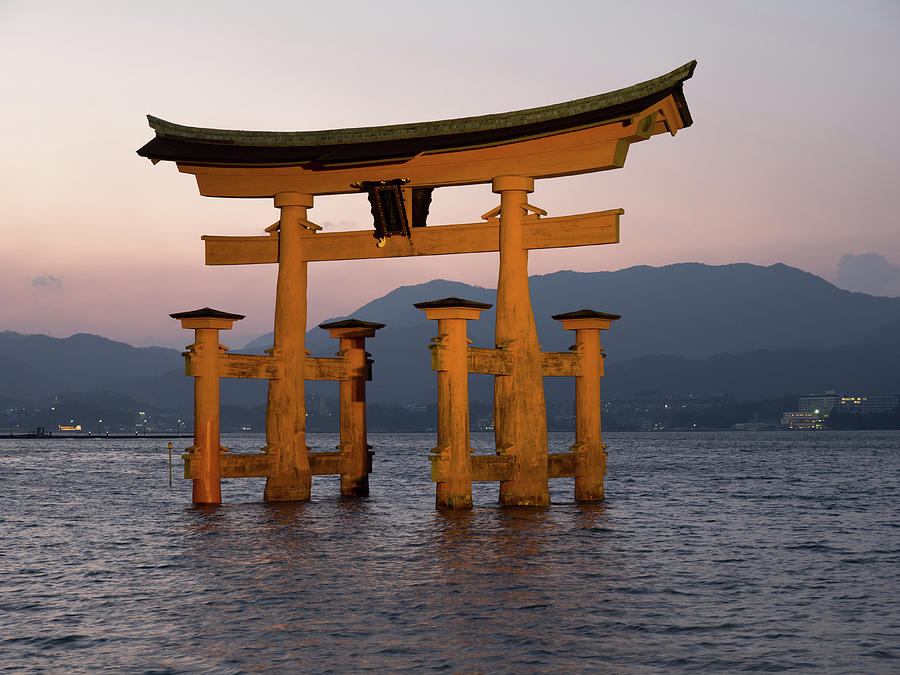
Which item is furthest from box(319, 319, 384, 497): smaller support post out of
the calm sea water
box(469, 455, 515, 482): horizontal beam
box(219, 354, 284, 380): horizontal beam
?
box(469, 455, 515, 482): horizontal beam

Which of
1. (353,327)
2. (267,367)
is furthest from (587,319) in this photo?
(267,367)

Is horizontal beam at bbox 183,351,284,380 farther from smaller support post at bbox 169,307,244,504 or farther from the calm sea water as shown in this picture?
the calm sea water

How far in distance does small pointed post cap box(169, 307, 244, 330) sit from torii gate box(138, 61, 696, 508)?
3 cm

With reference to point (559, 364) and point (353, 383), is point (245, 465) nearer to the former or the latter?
point (353, 383)

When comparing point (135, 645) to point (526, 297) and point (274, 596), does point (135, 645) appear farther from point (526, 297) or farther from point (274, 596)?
point (526, 297)

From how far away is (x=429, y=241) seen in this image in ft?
72.3

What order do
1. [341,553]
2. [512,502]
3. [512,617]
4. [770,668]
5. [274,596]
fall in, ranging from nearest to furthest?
[770,668] < [512,617] < [274,596] < [341,553] < [512,502]

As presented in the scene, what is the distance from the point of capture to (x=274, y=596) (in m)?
13.6

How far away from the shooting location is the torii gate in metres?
20.3

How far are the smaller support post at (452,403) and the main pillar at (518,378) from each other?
40.3 inches

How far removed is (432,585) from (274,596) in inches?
88.5

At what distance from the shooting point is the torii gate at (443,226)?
66.7 ft

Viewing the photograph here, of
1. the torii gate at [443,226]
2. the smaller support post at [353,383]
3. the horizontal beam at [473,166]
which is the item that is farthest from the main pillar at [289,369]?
the smaller support post at [353,383]

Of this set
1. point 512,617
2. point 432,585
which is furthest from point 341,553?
point 512,617
